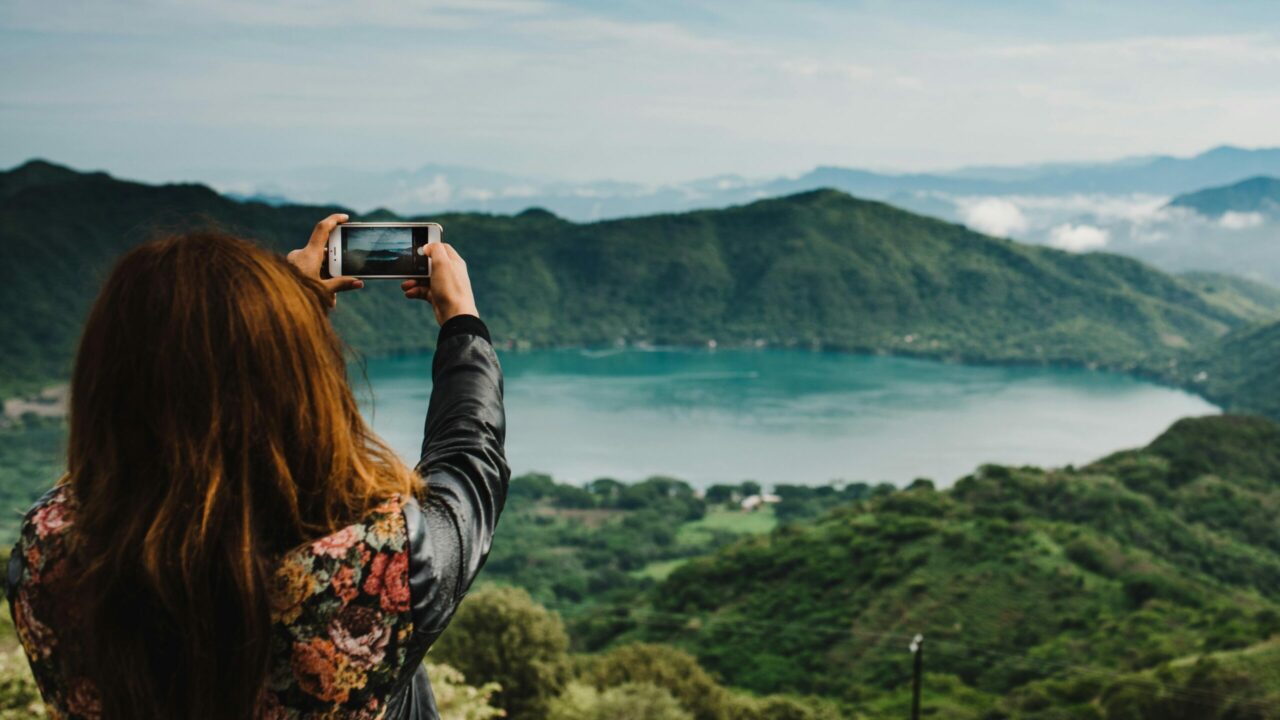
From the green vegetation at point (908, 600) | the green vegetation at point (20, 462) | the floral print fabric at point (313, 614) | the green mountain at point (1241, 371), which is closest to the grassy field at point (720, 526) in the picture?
the green vegetation at point (908, 600)

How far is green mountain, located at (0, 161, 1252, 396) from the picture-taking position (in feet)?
282

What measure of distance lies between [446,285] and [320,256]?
7.0 inches

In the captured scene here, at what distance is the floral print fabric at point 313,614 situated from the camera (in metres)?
0.77

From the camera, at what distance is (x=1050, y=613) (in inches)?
968

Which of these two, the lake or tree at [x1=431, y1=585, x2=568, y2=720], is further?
the lake

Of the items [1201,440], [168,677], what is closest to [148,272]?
[168,677]

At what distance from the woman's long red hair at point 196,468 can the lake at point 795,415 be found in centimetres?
3933

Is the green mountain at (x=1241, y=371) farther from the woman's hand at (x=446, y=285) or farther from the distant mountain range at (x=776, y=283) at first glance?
the woman's hand at (x=446, y=285)

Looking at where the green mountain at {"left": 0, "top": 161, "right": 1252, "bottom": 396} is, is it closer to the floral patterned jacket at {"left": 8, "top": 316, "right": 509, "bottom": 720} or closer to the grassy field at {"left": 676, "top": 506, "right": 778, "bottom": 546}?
the grassy field at {"left": 676, "top": 506, "right": 778, "bottom": 546}

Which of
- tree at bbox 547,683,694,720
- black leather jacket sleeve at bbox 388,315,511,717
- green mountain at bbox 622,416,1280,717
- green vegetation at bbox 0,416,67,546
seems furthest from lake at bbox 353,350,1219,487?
black leather jacket sleeve at bbox 388,315,511,717

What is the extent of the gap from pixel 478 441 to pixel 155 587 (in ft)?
0.92

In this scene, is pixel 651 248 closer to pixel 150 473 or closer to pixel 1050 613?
Answer: pixel 1050 613

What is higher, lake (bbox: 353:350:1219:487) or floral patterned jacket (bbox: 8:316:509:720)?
floral patterned jacket (bbox: 8:316:509:720)

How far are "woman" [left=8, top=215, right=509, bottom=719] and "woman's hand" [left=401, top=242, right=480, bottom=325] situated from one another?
22 cm
